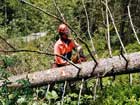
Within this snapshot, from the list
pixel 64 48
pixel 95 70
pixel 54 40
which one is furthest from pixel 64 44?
pixel 54 40

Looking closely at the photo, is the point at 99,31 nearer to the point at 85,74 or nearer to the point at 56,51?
the point at 56,51

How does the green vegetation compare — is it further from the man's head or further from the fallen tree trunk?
the man's head

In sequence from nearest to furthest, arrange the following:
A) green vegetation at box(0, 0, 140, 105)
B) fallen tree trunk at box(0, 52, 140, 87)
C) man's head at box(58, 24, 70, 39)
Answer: green vegetation at box(0, 0, 140, 105), fallen tree trunk at box(0, 52, 140, 87), man's head at box(58, 24, 70, 39)

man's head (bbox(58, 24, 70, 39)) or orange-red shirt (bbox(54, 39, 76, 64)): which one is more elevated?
man's head (bbox(58, 24, 70, 39))

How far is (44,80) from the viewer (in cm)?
811

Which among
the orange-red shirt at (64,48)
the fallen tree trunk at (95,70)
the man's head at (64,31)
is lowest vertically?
the fallen tree trunk at (95,70)

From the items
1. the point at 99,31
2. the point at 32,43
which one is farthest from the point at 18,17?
the point at 99,31

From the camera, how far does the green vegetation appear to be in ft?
20.1

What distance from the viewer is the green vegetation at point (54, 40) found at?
20.1 ft

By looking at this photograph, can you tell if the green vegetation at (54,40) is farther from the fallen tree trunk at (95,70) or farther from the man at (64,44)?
the man at (64,44)

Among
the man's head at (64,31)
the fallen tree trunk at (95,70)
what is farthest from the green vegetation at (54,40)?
the man's head at (64,31)

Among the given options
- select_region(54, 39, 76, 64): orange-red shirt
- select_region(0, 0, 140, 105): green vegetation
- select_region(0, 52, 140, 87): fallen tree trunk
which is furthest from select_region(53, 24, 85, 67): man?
select_region(0, 52, 140, 87): fallen tree trunk

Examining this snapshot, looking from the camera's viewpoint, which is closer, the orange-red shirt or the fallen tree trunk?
the fallen tree trunk

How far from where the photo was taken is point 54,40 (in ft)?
46.4
